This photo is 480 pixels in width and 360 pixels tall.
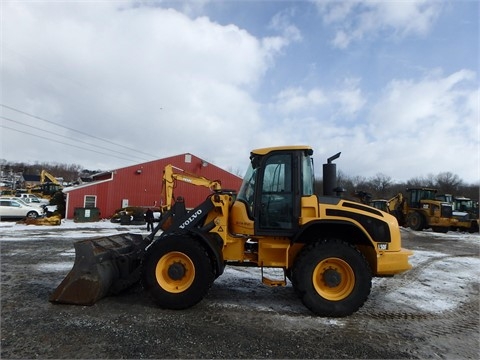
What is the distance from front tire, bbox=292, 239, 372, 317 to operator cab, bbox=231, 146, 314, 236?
1.89 ft

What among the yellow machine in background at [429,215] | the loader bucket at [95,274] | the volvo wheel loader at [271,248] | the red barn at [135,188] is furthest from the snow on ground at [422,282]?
the red barn at [135,188]

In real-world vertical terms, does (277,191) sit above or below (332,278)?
Answer: above

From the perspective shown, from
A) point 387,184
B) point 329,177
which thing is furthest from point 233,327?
point 387,184

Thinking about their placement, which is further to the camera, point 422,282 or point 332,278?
point 422,282

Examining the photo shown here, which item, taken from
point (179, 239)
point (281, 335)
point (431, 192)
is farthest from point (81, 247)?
point (431, 192)

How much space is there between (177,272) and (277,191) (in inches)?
81.2

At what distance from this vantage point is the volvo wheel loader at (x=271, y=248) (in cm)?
554

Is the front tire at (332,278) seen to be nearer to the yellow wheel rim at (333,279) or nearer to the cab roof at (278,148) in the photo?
the yellow wheel rim at (333,279)

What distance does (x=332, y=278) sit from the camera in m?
5.54

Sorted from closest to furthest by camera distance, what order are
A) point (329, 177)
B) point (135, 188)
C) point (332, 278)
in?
point (332, 278)
point (329, 177)
point (135, 188)

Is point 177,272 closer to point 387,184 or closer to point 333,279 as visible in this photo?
point 333,279

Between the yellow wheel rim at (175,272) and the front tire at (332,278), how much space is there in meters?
1.66

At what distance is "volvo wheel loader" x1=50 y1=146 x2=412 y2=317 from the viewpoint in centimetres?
554

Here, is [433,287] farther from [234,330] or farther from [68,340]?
[68,340]
